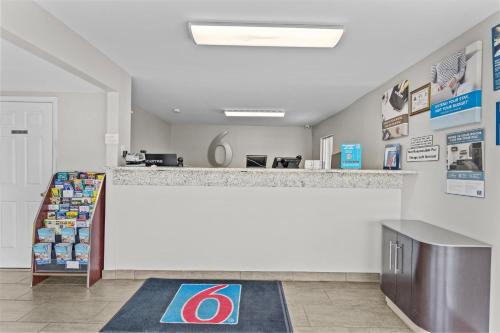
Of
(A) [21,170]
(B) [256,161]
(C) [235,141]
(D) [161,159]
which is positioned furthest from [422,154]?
(C) [235,141]

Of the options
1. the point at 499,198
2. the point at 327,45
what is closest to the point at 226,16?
the point at 327,45

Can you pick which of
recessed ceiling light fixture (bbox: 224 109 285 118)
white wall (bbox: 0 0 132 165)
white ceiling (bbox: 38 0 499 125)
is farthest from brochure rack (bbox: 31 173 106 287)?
recessed ceiling light fixture (bbox: 224 109 285 118)

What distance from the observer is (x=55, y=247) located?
10.9 feet

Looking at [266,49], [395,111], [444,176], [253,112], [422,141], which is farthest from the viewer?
[253,112]

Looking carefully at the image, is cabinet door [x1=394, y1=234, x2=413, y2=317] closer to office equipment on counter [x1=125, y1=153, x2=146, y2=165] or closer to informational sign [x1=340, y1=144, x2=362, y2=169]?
informational sign [x1=340, y1=144, x2=362, y2=169]

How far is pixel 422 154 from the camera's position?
318 centimetres

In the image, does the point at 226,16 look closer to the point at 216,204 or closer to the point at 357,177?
the point at 216,204

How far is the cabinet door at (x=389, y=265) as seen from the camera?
9.30ft

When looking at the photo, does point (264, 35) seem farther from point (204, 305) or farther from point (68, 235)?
point (68, 235)

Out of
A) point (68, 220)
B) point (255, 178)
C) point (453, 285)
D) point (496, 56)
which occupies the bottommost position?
point (453, 285)

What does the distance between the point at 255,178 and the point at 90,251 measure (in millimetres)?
1999

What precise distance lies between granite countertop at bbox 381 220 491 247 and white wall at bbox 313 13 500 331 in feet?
0.26

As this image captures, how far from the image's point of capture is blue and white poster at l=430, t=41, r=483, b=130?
7.92ft

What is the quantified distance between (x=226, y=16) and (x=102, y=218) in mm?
2652
